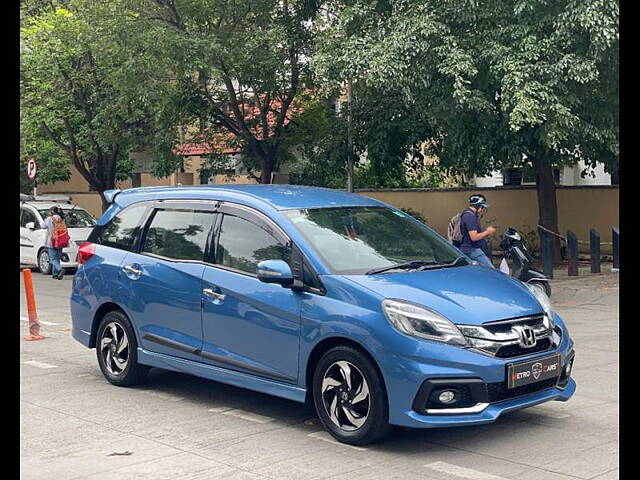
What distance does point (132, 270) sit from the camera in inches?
322

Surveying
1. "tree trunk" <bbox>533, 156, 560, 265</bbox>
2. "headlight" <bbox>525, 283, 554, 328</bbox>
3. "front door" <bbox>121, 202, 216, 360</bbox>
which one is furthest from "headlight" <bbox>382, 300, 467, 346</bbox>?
"tree trunk" <bbox>533, 156, 560, 265</bbox>

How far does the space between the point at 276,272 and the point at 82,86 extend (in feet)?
64.1

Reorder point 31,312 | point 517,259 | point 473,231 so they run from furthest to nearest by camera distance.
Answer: point 517,259 < point 473,231 < point 31,312

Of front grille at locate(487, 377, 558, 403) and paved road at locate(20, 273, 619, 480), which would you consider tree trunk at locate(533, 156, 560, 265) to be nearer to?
paved road at locate(20, 273, 619, 480)

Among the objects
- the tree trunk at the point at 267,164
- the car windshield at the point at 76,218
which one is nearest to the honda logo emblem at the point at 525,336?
the tree trunk at the point at 267,164

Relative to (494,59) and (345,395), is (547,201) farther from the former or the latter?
(345,395)

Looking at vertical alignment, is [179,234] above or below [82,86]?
below

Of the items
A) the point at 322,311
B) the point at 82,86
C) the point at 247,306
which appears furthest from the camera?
the point at 82,86

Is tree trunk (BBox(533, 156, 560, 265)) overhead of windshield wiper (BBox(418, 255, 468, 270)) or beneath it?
overhead

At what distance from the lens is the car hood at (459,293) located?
20.3ft

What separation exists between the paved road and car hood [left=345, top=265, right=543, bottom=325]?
0.93 meters

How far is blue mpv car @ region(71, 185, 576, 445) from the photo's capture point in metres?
6.05

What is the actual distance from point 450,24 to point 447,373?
32.7ft

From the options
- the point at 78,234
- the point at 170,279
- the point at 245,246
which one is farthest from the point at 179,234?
the point at 78,234
